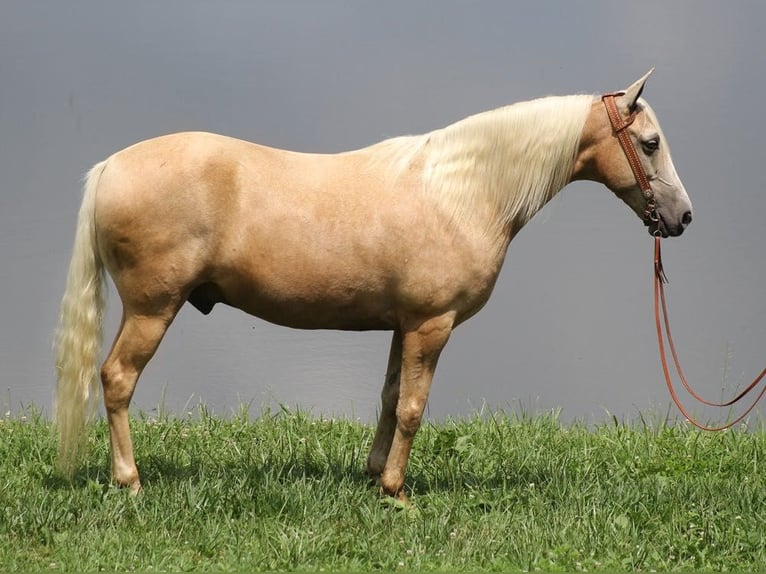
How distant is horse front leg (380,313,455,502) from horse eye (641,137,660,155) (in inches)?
52.6

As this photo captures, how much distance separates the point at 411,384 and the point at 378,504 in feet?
2.06

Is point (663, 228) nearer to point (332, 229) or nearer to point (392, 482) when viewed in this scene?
point (332, 229)

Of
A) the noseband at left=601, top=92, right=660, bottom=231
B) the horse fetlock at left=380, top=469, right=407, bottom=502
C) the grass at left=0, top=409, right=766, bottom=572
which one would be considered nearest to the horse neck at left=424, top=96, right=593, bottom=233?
the noseband at left=601, top=92, right=660, bottom=231

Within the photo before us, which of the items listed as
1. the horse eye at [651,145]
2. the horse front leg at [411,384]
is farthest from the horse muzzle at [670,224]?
the horse front leg at [411,384]

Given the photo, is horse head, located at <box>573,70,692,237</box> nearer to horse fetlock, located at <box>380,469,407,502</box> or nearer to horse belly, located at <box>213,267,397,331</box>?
horse belly, located at <box>213,267,397,331</box>

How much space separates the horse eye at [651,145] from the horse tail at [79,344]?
113 inches

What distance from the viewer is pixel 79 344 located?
5.18m

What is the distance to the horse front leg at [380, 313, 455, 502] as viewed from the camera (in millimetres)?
5047

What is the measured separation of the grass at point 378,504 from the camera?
451cm

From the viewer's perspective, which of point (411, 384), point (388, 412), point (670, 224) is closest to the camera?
point (411, 384)

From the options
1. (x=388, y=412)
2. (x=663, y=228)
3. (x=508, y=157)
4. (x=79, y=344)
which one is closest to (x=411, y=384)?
(x=388, y=412)

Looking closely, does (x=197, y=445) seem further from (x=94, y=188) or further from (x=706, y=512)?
(x=706, y=512)

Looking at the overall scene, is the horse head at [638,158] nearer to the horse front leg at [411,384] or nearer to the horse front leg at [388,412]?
the horse front leg at [411,384]

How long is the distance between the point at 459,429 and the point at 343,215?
223 centimetres
